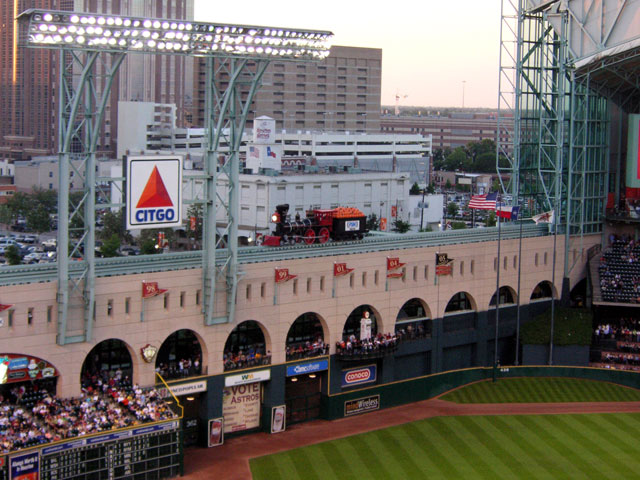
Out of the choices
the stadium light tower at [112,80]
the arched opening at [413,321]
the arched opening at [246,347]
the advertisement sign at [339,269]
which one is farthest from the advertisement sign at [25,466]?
the arched opening at [413,321]

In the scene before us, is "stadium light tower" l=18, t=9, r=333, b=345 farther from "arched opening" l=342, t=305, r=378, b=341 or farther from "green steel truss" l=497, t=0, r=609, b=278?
"green steel truss" l=497, t=0, r=609, b=278

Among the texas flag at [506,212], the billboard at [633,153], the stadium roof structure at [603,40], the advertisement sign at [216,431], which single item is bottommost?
the advertisement sign at [216,431]

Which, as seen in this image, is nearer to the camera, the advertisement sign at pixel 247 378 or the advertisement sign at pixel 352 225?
the advertisement sign at pixel 247 378

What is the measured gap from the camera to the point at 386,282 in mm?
56625

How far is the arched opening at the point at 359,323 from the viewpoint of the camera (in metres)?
55.9

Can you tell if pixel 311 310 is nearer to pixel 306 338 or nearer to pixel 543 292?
pixel 306 338

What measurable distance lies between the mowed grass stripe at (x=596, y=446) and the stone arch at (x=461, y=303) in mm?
10316

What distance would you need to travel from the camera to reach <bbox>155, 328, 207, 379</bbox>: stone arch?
157 ft

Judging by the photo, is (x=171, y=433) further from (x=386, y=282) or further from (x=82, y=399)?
(x=386, y=282)

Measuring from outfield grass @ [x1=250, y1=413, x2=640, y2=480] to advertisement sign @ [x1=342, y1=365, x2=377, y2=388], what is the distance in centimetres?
421

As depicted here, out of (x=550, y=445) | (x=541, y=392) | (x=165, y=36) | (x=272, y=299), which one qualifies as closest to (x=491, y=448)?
(x=550, y=445)

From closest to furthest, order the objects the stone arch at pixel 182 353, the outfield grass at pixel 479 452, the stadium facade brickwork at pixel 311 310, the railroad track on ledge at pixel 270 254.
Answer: the stadium facade brickwork at pixel 311 310
the railroad track on ledge at pixel 270 254
the outfield grass at pixel 479 452
the stone arch at pixel 182 353

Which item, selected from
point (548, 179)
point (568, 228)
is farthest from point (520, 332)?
point (548, 179)

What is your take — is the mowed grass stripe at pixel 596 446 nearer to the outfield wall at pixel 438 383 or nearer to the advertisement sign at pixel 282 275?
the outfield wall at pixel 438 383
